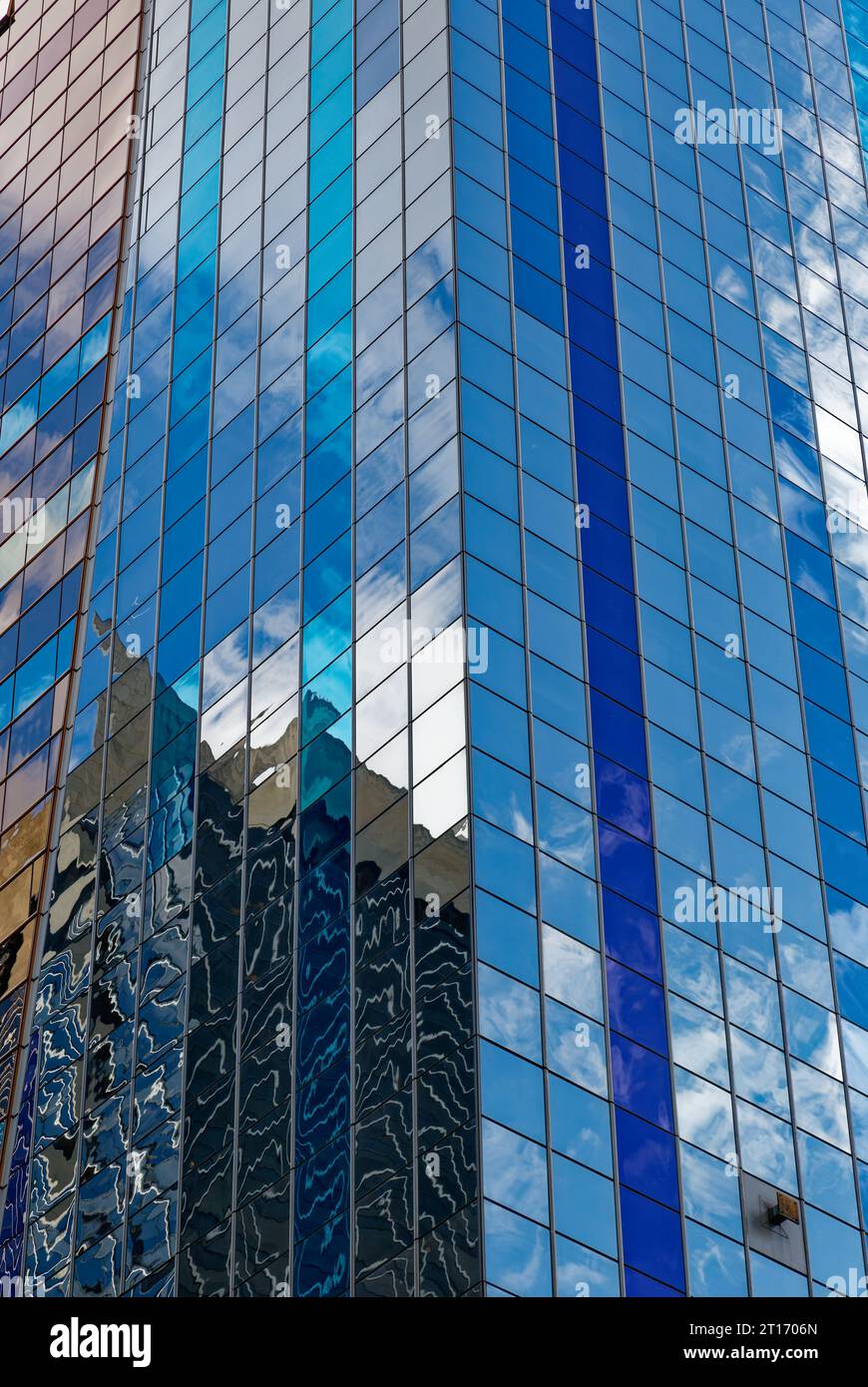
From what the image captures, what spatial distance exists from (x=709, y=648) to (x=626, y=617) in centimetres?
345

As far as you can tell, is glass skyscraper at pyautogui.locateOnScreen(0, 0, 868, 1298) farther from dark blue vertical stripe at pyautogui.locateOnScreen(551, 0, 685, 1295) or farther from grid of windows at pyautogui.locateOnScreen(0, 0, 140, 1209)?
grid of windows at pyautogui.locateOnScreen(0, 0, 140, 1209)

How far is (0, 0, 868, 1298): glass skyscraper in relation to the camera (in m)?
45.6

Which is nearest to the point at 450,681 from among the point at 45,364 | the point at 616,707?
the point at 616,707

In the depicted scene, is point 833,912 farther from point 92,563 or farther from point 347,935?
point 92,563

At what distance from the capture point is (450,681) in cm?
4834

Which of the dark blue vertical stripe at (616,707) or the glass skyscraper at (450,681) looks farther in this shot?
the glass skyscraper at (450,681)

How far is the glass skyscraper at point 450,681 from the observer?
45.6 m

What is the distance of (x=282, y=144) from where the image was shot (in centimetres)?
6731

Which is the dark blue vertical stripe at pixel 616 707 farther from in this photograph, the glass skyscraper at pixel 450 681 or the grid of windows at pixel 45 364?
the grid of windows at pixel 45 364

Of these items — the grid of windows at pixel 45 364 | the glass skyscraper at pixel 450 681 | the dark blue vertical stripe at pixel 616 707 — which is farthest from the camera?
the grid of windows at pixel 45 364

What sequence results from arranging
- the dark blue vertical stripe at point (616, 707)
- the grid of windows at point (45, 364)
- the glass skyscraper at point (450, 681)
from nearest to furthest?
the dark blue vertical stripe at point (616, 707), the glass skyscraper at point (450, 681), the grid of windows at point (45, 364)

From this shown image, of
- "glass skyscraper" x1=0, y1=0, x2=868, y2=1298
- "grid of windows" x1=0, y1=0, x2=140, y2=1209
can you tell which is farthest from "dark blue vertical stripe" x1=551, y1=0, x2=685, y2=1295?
"grid of windows" x1=0, y1=0, x2=140, y2=1209

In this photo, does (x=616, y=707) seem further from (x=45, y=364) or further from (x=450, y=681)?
(x=45, y=364)

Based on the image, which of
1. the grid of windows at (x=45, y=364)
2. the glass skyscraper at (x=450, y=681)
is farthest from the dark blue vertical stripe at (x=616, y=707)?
the grid of windows at (x=45, y=364)
